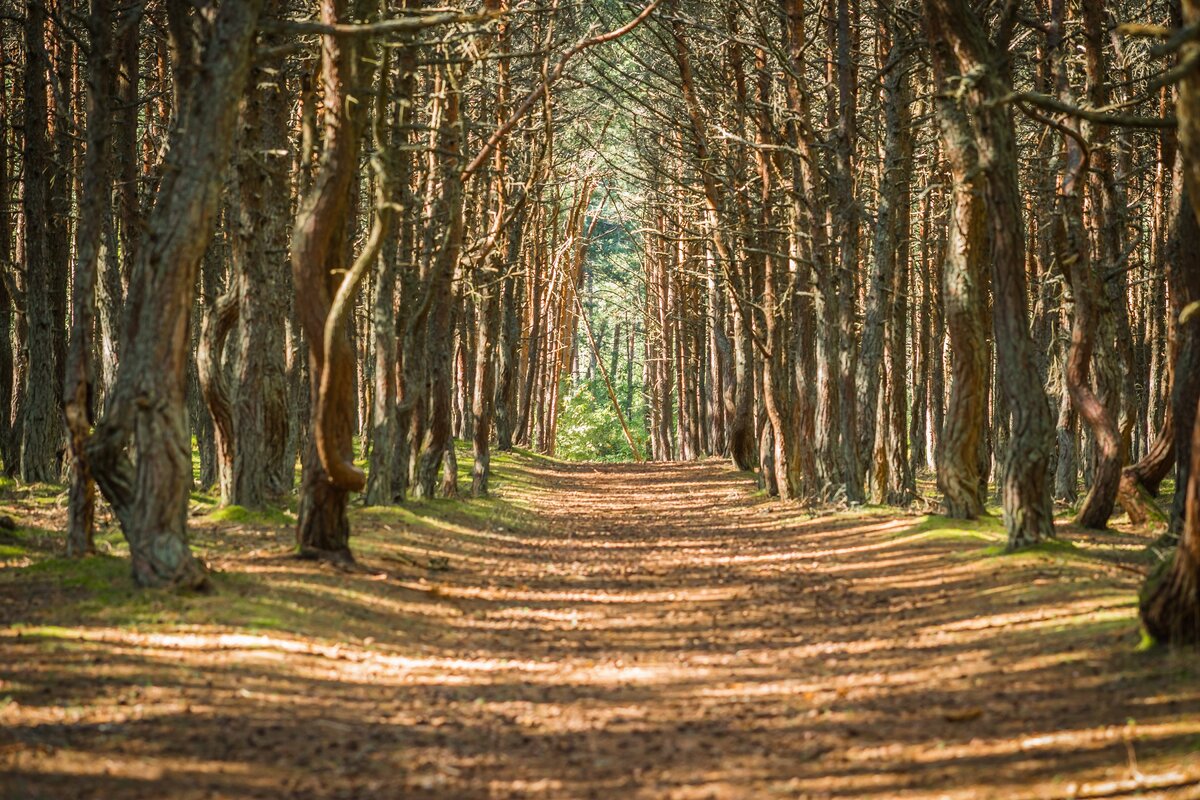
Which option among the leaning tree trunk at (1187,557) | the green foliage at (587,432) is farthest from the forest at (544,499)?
the green foliage at (587,432)

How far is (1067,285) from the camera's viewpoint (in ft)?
64.2

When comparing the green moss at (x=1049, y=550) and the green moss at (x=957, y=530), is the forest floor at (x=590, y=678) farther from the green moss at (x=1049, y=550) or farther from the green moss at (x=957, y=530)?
the green moss at (x=1049, y=550)

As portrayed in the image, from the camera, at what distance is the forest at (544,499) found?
273 inches

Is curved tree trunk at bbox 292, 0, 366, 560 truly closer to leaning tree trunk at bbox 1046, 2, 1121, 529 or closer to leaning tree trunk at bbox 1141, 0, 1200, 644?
leaning tree trunk at bbox 1141, 0, 1200, 644

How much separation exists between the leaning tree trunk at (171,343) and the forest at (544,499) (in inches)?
1.2

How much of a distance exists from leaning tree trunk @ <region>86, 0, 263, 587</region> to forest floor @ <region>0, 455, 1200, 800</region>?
0.56 metres

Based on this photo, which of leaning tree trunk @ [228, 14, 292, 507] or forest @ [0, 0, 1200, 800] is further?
leaning tree trunk @ [228, 14, 292, 507]

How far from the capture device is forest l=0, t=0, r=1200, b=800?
22.7 feet

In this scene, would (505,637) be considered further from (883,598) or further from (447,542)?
(447,542)

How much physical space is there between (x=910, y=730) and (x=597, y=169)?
1651 inches

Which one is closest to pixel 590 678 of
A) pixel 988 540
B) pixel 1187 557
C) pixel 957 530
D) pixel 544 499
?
pixel 1187 557

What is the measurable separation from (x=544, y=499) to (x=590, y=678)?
19330 mm

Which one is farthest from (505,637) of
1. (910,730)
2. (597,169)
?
(597,169)

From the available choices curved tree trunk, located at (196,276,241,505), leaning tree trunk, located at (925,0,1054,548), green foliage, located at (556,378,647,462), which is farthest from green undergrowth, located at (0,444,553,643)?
green foliage, located at (556,378,647,462)
